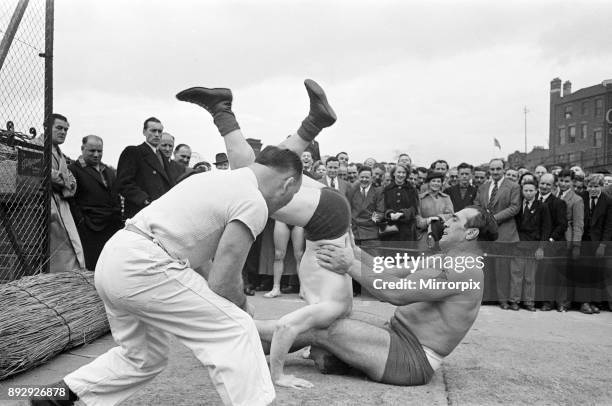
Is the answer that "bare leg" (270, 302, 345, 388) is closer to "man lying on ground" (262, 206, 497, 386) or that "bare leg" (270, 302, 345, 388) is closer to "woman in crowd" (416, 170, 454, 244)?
"man lying on ground" (262, 206, 497, 386)

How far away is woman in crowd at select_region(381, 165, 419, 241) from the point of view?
7.57m

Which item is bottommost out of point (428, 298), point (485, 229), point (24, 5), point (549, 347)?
point (549, 347)

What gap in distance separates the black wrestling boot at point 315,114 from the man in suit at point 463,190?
3.54 meters

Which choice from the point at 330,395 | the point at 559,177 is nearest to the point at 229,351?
the point at 330,395

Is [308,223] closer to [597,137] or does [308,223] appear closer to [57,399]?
[57,399]

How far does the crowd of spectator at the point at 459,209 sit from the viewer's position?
619cm

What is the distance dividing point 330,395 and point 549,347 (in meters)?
2.39

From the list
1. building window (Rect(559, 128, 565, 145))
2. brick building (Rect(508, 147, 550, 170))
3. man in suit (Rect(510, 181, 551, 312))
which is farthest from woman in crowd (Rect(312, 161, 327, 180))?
building window (Rect(559, 128, 565, 145))

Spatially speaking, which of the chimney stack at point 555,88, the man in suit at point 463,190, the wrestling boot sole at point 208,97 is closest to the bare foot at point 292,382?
the wrestling boot sole at point 208,97

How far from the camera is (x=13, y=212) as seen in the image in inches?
205

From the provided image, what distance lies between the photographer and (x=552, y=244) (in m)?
7.30

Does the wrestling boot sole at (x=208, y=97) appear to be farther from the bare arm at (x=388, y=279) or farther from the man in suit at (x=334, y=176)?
the man in suit at (x=334, y=176)

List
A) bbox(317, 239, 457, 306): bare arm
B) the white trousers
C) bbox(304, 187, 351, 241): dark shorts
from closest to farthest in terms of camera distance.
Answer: the white trousers
bbox(317, 239, 457, 306): bare arm
bbox(304, 187, 351, 241): dark shorts

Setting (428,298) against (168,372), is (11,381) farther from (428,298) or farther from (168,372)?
(428,298)
